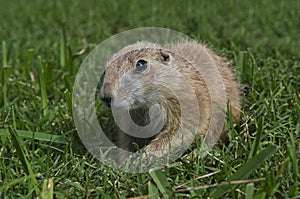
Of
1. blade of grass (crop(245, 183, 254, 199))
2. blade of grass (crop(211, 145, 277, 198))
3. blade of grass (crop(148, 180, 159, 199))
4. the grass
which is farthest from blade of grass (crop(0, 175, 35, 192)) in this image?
blade of grass (crop(245, 183, 254, 199))

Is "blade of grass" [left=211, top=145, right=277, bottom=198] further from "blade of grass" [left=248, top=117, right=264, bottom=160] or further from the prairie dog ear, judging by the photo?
the prairie dog ear

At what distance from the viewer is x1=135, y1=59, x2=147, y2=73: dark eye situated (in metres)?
2.58

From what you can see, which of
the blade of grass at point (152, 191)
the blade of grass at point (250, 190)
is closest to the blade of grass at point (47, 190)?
the blade of grass at point (152, 191)

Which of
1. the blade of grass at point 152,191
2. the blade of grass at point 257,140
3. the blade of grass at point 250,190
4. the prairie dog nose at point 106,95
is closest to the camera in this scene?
the blade of grass at point 250,190

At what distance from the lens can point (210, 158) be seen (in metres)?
2.42

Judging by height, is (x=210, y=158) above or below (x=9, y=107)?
below

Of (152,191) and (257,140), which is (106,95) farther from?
(257,140)

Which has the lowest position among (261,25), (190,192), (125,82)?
(190,192)

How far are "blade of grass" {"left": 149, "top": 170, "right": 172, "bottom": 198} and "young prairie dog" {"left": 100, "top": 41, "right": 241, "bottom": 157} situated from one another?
362 mm

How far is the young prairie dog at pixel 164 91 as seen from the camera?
2.50m

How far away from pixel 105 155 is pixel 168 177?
44 centimetres

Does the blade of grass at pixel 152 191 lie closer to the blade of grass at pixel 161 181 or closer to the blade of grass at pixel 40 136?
the blade of grass at pixel 161 181

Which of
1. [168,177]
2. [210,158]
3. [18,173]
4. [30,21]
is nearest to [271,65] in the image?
[210,158]

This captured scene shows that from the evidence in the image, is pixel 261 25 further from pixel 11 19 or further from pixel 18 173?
pixel 18 173
